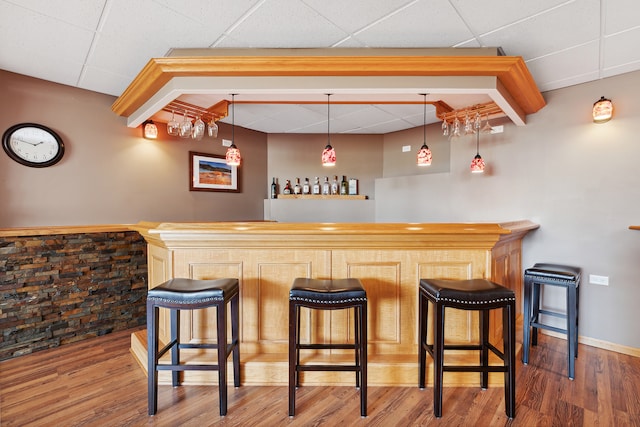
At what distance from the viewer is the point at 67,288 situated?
2.95 meters

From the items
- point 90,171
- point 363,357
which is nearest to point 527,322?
point 363,357

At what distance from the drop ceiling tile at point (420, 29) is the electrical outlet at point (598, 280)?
258 cm

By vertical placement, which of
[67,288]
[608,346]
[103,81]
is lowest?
[608,346]

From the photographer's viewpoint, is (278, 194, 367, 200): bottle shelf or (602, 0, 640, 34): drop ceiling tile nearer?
(602, 0, 640, 34): drop ceiling tile

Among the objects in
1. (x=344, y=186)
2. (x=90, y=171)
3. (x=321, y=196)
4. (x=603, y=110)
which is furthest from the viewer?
(x=344, y=186)

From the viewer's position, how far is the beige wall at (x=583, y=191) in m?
2.78

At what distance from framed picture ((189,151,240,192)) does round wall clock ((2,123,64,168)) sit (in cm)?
136

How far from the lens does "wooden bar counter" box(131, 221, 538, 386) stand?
2.21 m

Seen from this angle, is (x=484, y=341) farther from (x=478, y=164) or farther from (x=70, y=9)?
(x=70, y=9)

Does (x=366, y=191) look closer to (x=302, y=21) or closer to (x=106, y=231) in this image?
(x=302, y=21)

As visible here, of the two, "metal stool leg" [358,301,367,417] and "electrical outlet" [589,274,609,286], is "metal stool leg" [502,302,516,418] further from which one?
"electrical outlet" [589,274,609,286]

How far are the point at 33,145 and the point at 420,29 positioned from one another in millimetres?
3550

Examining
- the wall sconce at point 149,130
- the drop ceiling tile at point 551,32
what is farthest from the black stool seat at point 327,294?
the wall sconce at point 149,130

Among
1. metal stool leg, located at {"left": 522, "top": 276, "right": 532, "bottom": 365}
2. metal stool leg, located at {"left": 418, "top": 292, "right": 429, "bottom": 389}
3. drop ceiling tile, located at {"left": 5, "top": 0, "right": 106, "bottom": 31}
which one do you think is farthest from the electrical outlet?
drop ceiling tile, located at {"left": 5, "top": 0, "right": 106, "bottom": 31}
